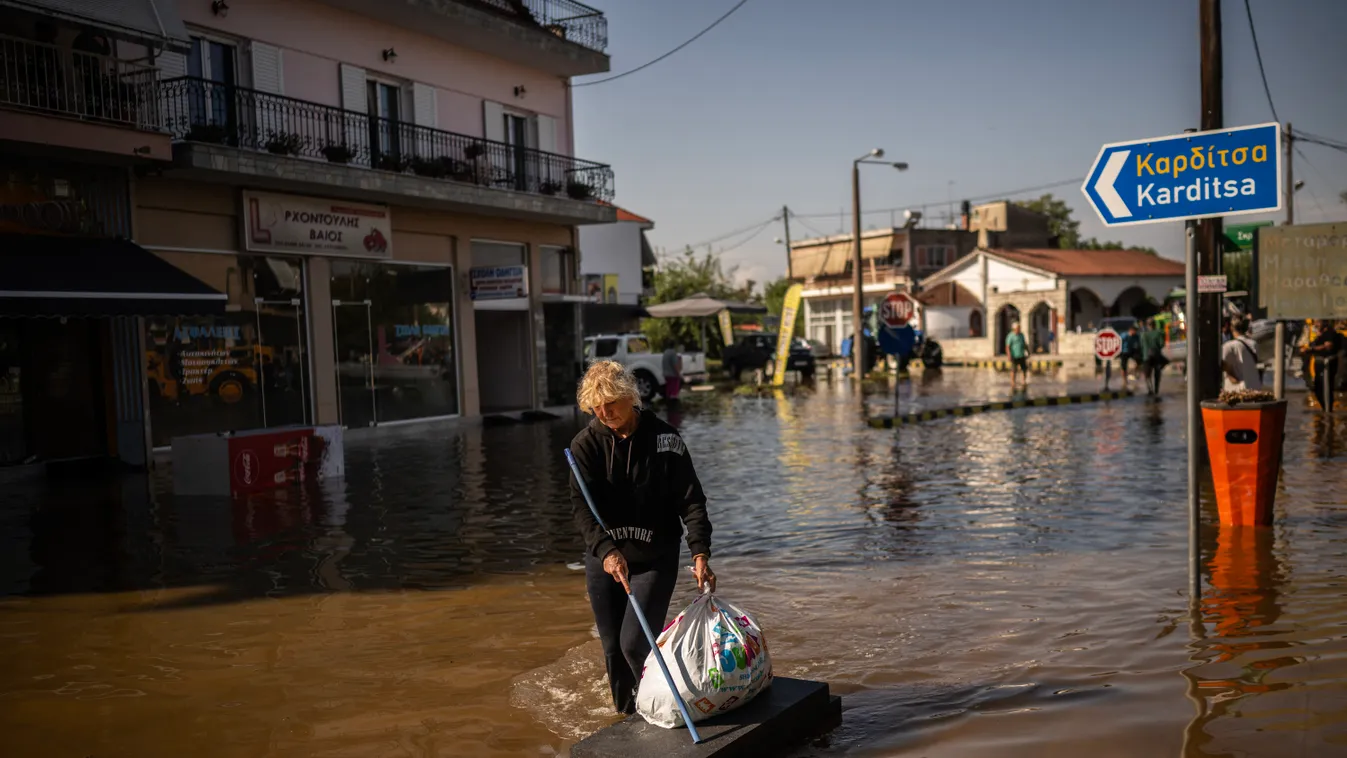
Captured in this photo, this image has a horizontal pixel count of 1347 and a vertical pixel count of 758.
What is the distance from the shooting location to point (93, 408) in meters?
16.3

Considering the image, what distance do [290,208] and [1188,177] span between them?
16370 mm

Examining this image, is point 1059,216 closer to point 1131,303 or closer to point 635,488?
point 1131,303

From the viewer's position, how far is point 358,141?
20.7m

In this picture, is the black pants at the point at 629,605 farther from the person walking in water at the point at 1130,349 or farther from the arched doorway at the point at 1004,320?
the arched doorway at the point at 1004,320

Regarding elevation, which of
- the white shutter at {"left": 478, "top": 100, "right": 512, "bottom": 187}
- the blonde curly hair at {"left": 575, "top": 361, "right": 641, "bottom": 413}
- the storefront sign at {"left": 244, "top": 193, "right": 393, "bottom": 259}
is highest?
the white shutter at {"left": 478, "top": 100, "right": 512, "bottom": 187}

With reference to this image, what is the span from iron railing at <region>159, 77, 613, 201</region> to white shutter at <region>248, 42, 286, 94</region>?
0.33 meters

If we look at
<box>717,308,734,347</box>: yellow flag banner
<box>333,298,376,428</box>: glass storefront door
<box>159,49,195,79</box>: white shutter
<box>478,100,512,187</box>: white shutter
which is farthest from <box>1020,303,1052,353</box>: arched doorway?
<box>159,49,195,79</box>: white shutter

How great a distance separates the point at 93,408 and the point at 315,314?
446cm

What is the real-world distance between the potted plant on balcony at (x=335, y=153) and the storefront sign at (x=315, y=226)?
816 mm

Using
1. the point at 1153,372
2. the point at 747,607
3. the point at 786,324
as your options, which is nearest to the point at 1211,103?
the point at 747,607

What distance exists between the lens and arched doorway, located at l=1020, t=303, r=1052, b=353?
57.8 meters

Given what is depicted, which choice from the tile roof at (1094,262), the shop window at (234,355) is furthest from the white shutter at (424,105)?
the tile roof at (1094,262)

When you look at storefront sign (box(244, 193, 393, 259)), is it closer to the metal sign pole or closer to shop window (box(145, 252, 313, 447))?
shop window (box(145, 252, 313, 447))

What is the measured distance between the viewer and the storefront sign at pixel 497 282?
23.4 m
